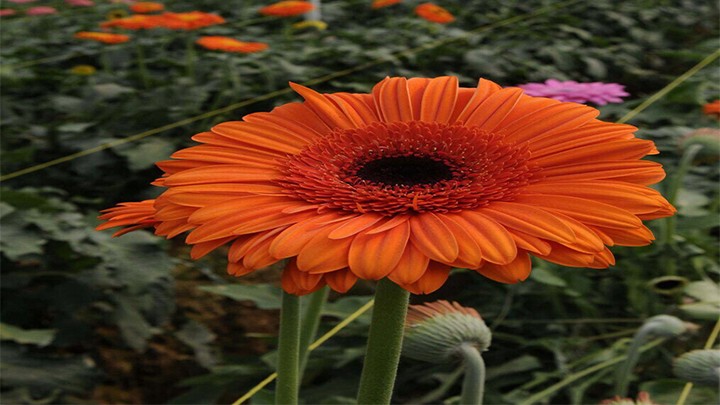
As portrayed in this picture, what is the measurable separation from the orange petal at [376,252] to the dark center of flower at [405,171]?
2.9 inches

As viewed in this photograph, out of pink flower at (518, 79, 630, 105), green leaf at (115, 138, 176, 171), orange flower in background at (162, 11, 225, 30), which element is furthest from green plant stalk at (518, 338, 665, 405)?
orange flower in background at (162, 11, 225, 30)

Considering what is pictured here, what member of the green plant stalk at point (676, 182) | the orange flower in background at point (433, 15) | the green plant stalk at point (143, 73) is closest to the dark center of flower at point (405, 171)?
the green plant stalk at point (676, 182)

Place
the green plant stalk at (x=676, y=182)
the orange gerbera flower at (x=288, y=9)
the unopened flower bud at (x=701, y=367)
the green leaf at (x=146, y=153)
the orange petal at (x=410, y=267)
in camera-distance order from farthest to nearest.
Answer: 1. the orange gerbera flower at (x=288, y=9)
2. the green leaf at (x=146, y=153)
3. the green plant stalk at (x=676, y=182)
4. the unopened flower bud at (x=701, y=367)
5. the orange petal at (x=410, y=267)

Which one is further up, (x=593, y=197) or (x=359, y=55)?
(x=593, y=197)

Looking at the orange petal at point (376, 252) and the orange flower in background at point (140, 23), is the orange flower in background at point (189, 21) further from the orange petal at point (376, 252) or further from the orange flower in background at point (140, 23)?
the orange petal at point (376, 252)

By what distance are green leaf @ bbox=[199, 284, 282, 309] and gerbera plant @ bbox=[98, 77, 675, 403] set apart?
18.2 inches

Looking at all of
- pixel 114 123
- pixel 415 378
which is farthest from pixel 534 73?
pixel 415 378

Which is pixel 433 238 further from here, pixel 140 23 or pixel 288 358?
pixel 140 23

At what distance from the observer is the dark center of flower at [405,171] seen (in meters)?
0.49

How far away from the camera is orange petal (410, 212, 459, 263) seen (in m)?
0.39

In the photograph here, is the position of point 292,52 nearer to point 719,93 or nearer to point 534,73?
point 534,73

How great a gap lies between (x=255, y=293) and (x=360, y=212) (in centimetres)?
61

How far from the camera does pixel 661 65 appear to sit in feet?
7.49

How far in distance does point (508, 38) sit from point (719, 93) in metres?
0.80
